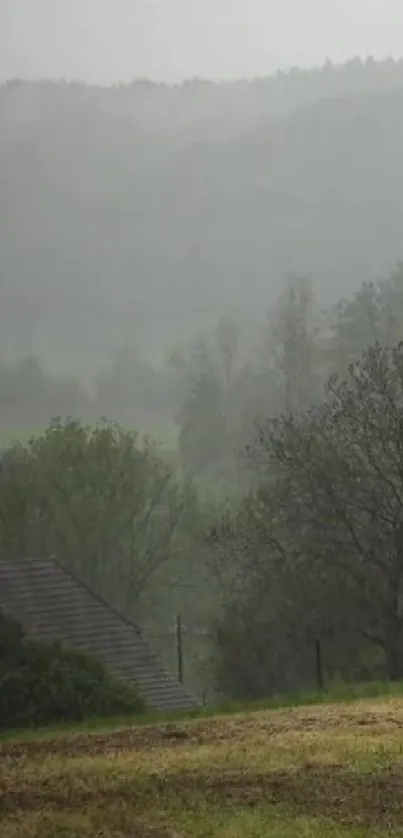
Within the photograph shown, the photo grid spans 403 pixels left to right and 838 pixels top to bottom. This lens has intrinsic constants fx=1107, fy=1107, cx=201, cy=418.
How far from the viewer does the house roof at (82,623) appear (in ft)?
49.5

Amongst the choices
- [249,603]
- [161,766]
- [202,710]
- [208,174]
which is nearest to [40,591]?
[249,603]

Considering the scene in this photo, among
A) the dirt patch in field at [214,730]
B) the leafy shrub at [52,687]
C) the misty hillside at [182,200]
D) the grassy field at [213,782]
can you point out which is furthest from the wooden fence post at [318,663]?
the misty hillside at [182,200]

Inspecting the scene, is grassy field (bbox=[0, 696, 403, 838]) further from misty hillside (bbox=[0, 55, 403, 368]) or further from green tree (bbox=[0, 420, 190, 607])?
misty hillside (bbox=[0, 55, 403, 368])

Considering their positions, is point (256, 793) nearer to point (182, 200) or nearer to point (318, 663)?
point (318, 663)

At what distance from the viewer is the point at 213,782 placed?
659cm

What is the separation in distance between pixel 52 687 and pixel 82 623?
349cm

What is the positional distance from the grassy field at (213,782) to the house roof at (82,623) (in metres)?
6.09

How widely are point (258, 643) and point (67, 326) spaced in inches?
693

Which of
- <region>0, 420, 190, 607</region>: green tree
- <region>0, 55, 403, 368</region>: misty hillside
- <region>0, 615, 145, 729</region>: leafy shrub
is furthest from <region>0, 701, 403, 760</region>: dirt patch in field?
<region>0, 55, 403, 368</region>: misty hillside

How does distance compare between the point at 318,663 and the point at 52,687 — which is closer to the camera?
the point at 52,687

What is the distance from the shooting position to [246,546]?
616 inches

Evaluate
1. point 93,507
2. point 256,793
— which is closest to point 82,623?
point 93,507

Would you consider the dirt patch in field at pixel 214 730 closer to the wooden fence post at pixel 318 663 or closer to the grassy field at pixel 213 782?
the grassy field at pixel 213 782

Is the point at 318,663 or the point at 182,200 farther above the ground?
the point at 182,200
